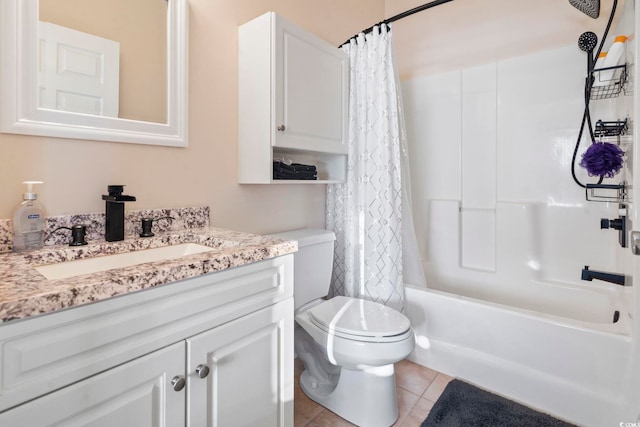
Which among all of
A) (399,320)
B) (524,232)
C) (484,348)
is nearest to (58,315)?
(399,320)

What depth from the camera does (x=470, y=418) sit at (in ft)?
4.75

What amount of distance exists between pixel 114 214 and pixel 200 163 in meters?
0.45

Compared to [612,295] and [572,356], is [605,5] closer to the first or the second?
[612,295]

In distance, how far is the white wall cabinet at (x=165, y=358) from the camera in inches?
23.4

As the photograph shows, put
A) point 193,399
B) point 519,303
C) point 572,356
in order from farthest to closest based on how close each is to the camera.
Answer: point 519,303, point 572,356, point 193,399

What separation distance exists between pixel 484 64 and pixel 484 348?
186cm

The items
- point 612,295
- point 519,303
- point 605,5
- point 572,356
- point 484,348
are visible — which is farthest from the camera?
point 519,303

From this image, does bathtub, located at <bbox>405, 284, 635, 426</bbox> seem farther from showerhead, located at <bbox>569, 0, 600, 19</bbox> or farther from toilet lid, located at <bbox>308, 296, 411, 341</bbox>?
showerhead, located at <bbox>569, 0, 600, 19</bbox>

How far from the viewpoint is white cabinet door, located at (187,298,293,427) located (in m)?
0.85

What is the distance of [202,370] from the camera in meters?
0.84

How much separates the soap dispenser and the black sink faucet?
17 cm

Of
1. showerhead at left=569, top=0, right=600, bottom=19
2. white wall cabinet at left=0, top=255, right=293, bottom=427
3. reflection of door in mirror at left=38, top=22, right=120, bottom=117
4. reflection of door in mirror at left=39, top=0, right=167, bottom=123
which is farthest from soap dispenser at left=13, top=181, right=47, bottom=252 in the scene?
showerhead at left=569, top=0, right=600, bottom=19

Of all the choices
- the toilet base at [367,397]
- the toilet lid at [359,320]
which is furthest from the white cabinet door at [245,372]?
the toilet base at [367,397]

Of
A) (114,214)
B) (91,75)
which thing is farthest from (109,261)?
(91,75)
